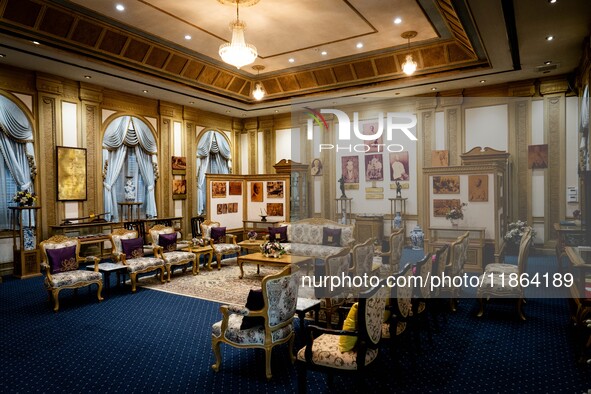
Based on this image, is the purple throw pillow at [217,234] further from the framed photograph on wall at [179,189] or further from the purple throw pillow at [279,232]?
the framed photograph on wall at [179,189]

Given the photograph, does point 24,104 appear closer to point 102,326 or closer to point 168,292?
point 168,292

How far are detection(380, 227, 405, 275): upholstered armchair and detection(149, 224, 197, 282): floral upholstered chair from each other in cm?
371

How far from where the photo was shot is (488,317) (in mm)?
5027

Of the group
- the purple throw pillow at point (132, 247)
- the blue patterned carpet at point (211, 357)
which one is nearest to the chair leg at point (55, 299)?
the blue patterned carpet at point (211, 357)

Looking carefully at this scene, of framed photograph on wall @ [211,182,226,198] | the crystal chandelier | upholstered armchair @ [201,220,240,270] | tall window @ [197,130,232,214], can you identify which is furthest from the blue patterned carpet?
tall window @ [197,130,232,214]

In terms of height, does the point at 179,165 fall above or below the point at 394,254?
above

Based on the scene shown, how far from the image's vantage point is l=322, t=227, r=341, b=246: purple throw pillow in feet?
27.6

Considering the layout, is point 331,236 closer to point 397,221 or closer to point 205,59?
point 397,221

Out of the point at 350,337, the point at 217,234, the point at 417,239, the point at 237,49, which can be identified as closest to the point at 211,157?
the point at 217,234

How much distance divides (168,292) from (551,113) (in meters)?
8.90

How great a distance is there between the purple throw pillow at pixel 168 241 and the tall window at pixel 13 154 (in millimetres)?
2880

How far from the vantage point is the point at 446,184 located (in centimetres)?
623

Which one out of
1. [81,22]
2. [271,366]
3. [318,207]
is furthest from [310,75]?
[271,366]

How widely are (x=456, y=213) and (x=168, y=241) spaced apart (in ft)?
17.6
